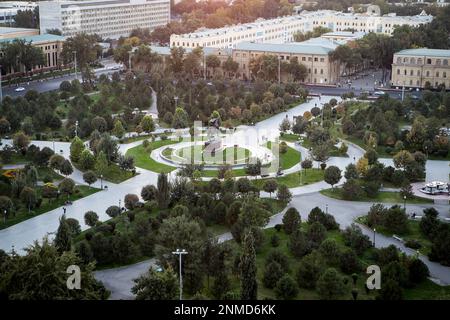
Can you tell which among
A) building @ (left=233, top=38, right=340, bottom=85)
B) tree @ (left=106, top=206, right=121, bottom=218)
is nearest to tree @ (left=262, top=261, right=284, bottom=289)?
tree @ (left=106, top=206, right=121, bottom=218)

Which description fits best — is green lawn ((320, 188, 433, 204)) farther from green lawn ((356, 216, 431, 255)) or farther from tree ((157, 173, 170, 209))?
tree ((157, 173, 170, 209))

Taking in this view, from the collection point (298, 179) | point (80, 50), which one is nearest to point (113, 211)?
point (298, 179)

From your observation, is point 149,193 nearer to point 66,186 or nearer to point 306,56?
point 66,186

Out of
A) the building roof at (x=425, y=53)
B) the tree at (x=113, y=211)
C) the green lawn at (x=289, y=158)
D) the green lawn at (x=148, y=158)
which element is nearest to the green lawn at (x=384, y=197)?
the green lawn at (x=289, y=158)

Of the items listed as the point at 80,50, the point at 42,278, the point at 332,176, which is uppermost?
the point at 80,50

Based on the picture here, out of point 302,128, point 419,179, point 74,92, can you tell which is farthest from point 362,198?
point 74,92
